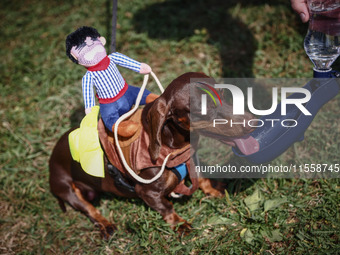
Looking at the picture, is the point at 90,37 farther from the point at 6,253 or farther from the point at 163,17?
the point at 163,17

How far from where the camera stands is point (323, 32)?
8.84ft

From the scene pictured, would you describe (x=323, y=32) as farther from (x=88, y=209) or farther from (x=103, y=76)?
(x=88, y=209)

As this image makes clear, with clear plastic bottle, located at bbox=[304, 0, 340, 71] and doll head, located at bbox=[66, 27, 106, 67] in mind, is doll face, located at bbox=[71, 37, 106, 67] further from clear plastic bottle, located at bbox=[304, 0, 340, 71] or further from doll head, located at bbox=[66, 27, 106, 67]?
clear plastic bottle, located at bbox=[304, 0, 340, 71]

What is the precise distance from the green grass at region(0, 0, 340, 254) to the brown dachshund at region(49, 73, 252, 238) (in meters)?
0.17

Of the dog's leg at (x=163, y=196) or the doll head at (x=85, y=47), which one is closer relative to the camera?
the doll head at (x=85, y=47)

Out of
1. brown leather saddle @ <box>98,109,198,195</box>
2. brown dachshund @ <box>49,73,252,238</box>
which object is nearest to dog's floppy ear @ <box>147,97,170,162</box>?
brown dachshund @ <box>49,73,252,238</box>

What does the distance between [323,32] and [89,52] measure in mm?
1866

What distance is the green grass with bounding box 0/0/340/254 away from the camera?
3.17 metres

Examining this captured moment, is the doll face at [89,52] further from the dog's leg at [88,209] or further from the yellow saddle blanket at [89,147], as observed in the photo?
the dog's leg at [88,209]

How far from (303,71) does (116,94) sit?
2827mm

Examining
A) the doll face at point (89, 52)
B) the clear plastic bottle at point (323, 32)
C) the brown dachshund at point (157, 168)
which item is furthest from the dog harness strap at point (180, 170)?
the clear plastic bottle at point (323, 32)

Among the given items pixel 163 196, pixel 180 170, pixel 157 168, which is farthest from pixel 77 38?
pixel 163 196

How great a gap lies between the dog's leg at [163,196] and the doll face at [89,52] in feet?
3.76

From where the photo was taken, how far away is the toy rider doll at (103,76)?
2.53 meters
